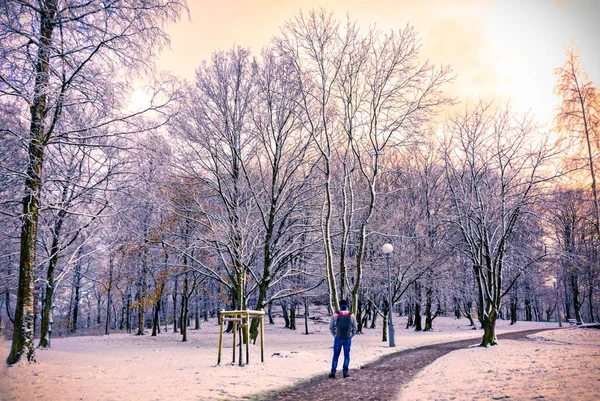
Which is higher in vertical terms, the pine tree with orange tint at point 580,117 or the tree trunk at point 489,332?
the pine tree with orange tint at point 580,117

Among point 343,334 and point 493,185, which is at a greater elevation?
point 493,185

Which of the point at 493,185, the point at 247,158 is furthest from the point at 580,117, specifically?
the point at 247,158

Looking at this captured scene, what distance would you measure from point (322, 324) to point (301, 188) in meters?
21.5

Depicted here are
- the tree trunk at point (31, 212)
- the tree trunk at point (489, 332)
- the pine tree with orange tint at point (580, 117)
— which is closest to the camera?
the tree trunk at point (31, 212)

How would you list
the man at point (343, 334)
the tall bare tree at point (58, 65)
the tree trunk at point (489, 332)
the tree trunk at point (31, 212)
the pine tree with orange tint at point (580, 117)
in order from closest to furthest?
the tall bare tree at point (58, 65), the tree trunk at point (31, 212), the man at point (343, 334), the pine tree with orange tint at point (580, 117), the tree trunk at point (489, 332)

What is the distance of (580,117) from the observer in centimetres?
1070

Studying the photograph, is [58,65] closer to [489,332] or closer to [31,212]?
[31,212]

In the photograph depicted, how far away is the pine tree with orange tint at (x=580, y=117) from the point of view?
984cm

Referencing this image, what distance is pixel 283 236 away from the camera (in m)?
17.6

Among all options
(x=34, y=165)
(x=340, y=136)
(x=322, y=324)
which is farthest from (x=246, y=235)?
(x=322, y=324)

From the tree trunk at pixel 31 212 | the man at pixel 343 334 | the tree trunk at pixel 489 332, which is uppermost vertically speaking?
the tree trunk at pixel 31 212

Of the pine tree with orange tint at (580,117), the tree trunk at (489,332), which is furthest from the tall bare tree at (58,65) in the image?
the tree trunk at (489,332)

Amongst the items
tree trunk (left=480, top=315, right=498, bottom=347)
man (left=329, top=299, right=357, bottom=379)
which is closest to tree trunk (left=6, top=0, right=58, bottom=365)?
man (left=329, top=299, right=357, bottom=379)

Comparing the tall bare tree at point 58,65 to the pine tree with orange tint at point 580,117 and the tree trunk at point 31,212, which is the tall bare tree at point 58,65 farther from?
the pine tree with orange tint at point 580,117
